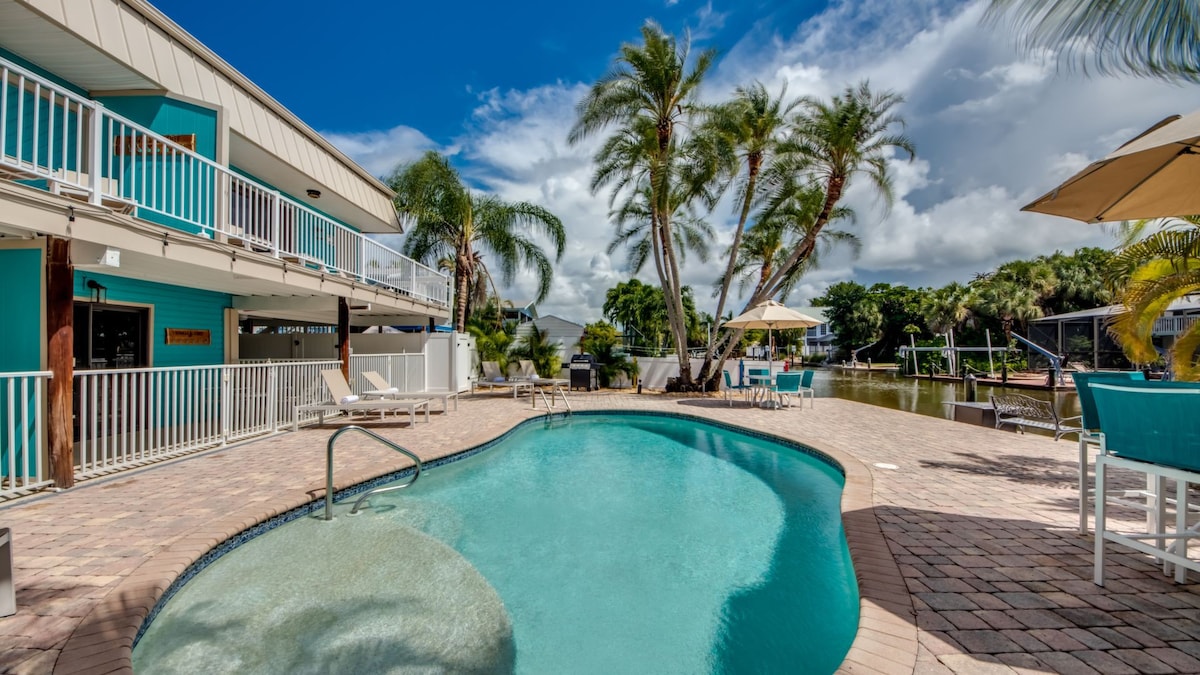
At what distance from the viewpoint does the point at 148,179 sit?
7980 mm

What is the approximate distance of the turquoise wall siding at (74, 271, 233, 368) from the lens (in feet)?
26.3

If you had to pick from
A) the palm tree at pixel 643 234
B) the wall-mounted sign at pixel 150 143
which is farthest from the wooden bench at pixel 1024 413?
the wall-mounted sign at pixel 150 143

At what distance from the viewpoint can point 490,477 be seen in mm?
7488

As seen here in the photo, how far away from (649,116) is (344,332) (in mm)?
10804

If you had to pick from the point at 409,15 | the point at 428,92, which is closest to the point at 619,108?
the point at 409,15

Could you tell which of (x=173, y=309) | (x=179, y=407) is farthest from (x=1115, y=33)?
(x=173, y=309)

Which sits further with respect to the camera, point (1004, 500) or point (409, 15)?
point (409, 15)

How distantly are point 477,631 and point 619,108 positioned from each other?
1524 centimetres

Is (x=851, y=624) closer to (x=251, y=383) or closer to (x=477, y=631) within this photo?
(x=477, y=631)

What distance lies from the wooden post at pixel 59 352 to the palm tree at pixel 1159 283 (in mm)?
12225

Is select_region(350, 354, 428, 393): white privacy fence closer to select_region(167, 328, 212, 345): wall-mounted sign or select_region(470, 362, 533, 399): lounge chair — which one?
select_region(470, 362, 533, 399): lounge chair

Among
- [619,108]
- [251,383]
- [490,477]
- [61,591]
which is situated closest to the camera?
[61,591]

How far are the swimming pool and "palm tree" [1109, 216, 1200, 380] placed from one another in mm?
4821

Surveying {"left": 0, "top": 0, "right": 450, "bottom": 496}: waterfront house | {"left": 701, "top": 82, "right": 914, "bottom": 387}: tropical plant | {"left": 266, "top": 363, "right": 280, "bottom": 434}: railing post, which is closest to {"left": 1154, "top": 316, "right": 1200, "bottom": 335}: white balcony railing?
{"left": 701, "top": 82, "right": 914, "bottom": 387}: tropical plant
